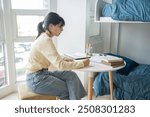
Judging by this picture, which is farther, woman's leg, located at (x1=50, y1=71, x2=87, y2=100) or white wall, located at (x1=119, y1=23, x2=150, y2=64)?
white wall, located at (x1=119, y1=23, x2=150, y2=64)

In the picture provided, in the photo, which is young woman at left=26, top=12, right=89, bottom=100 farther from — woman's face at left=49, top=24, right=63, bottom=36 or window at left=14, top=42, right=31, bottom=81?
window at left=14, top=42, right=31, bottom=81

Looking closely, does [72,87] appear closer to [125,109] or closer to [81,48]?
[125,109]

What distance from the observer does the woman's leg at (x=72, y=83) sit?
5.69ft

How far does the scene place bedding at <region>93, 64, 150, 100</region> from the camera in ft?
7.57

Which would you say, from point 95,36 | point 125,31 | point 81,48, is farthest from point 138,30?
point 81,48

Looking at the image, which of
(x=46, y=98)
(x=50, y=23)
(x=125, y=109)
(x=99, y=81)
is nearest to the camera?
(x=125, y=109)

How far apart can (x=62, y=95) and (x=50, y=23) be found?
64 cm

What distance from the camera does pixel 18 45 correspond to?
108 inches

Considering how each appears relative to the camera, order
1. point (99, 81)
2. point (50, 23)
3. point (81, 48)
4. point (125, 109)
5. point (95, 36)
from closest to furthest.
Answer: point (125, 109)
point (50, 23)
point (99, 81)
point (81, 48)
point (95, 36)

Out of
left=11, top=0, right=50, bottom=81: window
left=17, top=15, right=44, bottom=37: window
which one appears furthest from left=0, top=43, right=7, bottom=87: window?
left=17, top=15, right=44, bottom=37: window

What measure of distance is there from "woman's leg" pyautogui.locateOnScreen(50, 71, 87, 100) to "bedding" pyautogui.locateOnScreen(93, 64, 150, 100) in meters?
0.71

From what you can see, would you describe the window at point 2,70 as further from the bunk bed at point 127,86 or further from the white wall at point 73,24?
the bunk bed at point 127,86

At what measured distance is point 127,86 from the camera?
2361 mm

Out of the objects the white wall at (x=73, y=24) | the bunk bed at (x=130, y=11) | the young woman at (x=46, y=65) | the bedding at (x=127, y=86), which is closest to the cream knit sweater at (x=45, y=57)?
the young woman at (x=46, y=65)
